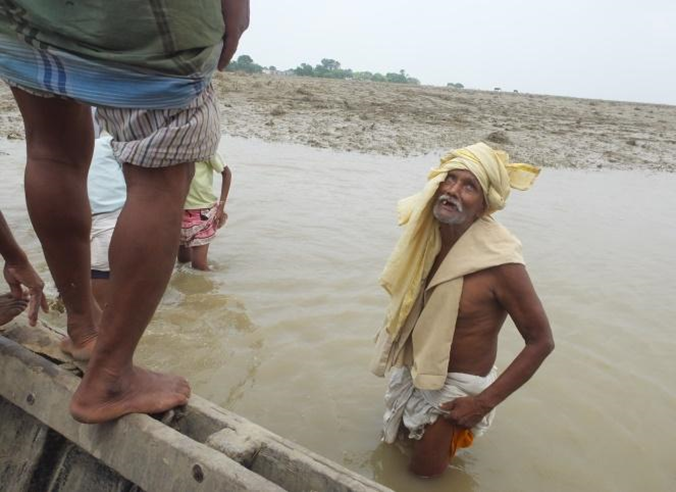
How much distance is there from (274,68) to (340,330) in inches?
3304

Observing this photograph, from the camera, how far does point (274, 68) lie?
273 feet

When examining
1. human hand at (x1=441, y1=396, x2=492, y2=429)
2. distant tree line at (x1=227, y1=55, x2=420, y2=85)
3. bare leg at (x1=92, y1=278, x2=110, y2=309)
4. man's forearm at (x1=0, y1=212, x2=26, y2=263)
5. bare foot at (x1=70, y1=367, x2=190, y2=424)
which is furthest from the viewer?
distant tree line at (x1=227, y1=55, x2=420, y2=85)

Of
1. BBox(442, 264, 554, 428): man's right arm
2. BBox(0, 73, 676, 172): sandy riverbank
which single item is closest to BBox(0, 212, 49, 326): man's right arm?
BBox(442, 264, 554, 428): man's right arm

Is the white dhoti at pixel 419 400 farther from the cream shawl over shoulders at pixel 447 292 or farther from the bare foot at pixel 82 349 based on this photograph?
the bare foot at pixel 82 349

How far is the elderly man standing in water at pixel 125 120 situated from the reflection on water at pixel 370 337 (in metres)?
1.39

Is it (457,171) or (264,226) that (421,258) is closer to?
(457,171)

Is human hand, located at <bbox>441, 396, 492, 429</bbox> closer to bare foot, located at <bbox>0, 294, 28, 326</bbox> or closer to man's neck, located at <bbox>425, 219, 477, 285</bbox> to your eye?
man's neck, located at <bbox>425, 219, 477, 285</bbox>

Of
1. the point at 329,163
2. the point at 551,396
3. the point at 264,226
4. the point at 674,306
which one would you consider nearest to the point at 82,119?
the point at 551,396

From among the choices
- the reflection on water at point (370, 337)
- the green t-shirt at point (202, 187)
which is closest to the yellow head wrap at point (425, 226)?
the reflection on water at point (370, 337)

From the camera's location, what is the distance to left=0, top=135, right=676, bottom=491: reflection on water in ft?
9.02

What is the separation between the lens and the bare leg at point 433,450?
8.08ft

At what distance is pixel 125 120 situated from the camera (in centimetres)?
139

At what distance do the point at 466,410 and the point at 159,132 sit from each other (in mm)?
1648

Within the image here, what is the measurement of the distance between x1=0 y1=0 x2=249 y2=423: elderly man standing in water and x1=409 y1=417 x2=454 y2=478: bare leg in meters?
1.20
